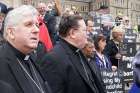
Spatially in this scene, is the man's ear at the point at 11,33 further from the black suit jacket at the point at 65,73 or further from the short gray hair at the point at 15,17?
the black suit jacket at the point at 65,73

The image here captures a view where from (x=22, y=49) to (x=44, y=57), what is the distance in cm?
107

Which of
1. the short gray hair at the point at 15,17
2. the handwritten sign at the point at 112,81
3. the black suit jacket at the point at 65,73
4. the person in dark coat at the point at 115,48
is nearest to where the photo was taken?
the short gray hair at the point at 15,17

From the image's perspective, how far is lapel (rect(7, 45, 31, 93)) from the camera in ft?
12.6

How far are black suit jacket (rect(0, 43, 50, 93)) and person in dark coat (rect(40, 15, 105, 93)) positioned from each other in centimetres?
101

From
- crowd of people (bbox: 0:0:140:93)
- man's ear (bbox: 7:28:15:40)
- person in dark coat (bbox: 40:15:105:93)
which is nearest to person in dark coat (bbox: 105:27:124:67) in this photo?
crowd of people (bbox: 0:0:140:93)

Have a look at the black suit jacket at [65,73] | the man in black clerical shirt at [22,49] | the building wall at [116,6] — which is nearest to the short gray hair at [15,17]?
the man in black clerical shirt at [22,49]

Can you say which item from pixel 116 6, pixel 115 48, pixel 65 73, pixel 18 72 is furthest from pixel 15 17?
pixel 116 6

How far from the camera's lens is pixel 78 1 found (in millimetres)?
77438

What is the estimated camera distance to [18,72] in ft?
12.8

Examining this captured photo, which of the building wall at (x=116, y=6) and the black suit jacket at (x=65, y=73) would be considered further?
the building wall at (x=116, y=6)

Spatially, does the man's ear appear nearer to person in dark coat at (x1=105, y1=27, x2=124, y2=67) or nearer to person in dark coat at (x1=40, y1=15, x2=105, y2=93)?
person in dark coat at (x1=40, y1=15, x2=105, y2=93)

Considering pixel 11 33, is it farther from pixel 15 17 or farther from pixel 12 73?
pixel 12 73

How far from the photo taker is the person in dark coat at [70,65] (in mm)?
4901

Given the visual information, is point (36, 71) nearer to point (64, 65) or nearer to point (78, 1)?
point (64, 65)
